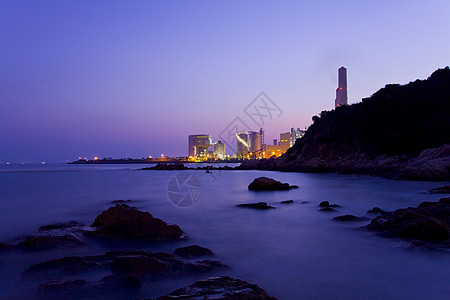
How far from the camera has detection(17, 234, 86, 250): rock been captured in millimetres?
6621

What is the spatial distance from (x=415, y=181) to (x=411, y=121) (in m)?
30.0

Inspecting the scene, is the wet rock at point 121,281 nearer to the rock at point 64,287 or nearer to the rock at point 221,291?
the rock at point 64,287

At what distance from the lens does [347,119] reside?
60.8 metres

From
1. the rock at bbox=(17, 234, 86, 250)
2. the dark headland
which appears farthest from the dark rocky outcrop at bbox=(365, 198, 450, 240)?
the dark headland

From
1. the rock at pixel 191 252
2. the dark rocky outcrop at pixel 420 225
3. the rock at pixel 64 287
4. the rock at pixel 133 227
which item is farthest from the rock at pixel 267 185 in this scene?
the rock at pixel 64 287

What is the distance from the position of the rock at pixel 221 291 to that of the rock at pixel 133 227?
3.54 metres

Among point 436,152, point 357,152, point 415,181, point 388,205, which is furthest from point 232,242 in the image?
point 357,152

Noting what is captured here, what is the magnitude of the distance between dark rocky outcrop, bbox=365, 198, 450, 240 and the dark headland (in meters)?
26.2

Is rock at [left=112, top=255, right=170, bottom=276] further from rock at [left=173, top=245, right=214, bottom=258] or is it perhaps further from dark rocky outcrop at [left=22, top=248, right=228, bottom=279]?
rock at [left=173, top=245, right=214, bottom=258]

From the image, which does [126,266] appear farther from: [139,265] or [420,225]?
[420,225]

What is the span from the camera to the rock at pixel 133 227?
24.4ft

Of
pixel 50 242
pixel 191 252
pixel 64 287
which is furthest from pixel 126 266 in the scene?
pixel 50 242

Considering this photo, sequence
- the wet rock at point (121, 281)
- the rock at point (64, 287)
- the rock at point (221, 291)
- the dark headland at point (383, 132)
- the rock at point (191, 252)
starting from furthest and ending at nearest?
the dark headland at point (383, 132)
the rock at point (191, 252)
the wet rock at point (121, 281)
the rock at point (64, 287)
the rock at point (221, 291)

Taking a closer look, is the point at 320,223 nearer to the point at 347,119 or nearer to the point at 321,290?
the point at 321,290
